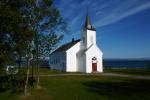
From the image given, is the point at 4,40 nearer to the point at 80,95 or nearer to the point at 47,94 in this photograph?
the point at 47,94

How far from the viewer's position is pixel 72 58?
155 ft

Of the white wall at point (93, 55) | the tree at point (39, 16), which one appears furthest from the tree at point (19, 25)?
the white wall at point (93, 55)

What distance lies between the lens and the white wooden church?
148ft

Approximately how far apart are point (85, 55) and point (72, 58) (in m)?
3.70

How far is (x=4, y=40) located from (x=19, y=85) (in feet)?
22.1

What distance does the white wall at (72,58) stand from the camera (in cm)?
4675

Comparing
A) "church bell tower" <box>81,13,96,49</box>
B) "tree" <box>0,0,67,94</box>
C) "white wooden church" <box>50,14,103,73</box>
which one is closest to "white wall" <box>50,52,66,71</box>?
"white wooden church" <box>50,14,103,73</box>

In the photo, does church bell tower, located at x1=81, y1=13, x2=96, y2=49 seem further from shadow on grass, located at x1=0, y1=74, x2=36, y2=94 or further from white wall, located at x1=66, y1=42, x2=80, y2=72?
shadow on grass, located at x1=0, y1=74, x2=36, y2=94

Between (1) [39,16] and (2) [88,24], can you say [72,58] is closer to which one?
(2) [88,24]

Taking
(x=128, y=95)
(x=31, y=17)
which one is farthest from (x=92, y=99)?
(x=31, y=17)

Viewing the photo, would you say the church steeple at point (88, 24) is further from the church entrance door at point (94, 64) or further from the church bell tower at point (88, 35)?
the church entrance door at point (94, 64)

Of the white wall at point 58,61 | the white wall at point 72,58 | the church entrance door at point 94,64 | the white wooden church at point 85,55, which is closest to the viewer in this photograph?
the white wooden church at point 85,55

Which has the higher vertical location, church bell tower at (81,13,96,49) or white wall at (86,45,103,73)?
church bell tower at (81,13,96,49)

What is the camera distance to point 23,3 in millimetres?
18172
